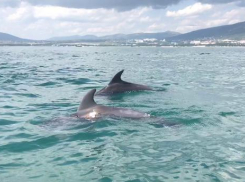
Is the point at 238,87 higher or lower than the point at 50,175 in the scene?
lower

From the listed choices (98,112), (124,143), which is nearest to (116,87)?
(98,112)

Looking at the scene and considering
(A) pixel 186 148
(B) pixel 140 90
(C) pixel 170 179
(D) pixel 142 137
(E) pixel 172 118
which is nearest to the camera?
(C) pixel 170 179

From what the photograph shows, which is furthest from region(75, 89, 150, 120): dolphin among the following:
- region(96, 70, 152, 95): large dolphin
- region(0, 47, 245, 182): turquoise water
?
region(96, 70, 152, 95): large dolphin

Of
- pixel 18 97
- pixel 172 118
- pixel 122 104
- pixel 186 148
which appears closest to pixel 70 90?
pixel 18 97

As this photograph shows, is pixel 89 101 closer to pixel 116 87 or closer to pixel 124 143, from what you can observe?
pixel 124 143

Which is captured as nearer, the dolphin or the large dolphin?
the dolphin

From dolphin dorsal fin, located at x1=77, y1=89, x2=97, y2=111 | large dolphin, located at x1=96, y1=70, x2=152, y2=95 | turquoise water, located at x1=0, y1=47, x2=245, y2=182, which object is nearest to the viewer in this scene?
turquoise water, located at x1=0, y1=47, x2=245, y2=182

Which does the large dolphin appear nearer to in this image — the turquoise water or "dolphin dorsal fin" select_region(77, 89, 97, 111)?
the turquoise water

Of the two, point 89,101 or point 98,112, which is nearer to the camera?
point 98,112

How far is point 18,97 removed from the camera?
21984 millimetres

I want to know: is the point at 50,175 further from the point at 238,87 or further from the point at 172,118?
the point at 238,87

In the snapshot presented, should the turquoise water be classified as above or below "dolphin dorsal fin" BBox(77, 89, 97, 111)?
below

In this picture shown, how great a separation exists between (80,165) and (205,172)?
3354 mm

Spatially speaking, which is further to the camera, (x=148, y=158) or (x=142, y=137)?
(x=142, y=137)
